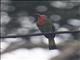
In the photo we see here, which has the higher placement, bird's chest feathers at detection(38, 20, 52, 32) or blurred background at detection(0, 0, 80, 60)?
bird's chest feathers at detection(38, 20, 52, 32)

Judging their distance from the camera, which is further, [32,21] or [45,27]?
[32,21]

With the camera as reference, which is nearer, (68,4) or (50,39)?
(50,39)

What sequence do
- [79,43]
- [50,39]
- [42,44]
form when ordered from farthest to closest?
1. [42,44]
2. [79,43]
3. [50,39]

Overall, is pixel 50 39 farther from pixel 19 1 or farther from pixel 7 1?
pixel 7 1

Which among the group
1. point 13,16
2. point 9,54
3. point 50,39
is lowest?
point 9,54

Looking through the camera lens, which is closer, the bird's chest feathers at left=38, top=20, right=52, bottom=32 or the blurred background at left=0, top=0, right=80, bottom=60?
the bird's chest feathers at left=38, top=20, right=52, bottom=32

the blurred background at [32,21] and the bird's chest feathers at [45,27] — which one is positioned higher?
the bird's chest feathers at [45,27]

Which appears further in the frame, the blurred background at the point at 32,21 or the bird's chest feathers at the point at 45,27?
the blurred background at the point at 32,21

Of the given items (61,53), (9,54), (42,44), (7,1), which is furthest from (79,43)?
(7,1)

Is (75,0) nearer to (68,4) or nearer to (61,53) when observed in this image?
(68,4)

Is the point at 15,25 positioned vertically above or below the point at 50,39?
below

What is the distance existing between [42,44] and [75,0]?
1.11 m

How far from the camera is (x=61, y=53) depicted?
5.53m

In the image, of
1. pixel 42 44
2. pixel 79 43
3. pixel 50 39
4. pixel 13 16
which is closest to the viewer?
pixel 50 39
